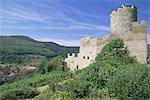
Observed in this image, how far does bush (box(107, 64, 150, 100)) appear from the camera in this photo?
12.1m

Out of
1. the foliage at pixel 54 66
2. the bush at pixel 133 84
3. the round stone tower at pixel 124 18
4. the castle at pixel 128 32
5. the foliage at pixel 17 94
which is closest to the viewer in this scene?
the bush at pixel 133 84

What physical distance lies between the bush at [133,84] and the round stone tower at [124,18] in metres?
13.6

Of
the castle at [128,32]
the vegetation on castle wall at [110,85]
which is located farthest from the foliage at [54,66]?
the vegetation on castle wall at [110,85]

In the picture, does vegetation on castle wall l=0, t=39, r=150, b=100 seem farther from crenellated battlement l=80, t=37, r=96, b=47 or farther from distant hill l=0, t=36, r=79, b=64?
distant hill l=0, t=36, r=79, b=64

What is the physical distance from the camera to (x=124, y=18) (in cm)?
2633

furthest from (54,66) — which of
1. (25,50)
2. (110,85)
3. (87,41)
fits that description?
(25,50)

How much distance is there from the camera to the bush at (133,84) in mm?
12078

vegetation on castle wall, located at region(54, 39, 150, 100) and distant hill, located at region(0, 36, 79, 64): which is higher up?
vegetation on castle wall, located at region(54, 39, 150, 100)

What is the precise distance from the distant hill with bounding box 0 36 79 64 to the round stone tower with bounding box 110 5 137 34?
8147 centimetres

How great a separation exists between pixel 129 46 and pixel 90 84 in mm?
10772

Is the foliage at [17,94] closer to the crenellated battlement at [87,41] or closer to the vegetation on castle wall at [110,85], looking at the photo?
the vegetation on castle wall at [110,85]

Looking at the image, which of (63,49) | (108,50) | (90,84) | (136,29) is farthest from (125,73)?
(63,49)

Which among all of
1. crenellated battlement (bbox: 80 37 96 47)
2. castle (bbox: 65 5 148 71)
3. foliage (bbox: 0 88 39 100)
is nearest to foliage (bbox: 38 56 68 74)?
crenellated battlement (bbox: 80 37 96 47)

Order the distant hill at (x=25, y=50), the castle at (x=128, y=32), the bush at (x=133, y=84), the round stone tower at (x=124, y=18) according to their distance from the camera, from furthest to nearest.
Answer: the distant hill at (x=25, y=50)
the round stone tower at (x=124, y=18)
the castle at (x=128, y=32)
the bush at (x=133, y=84)
